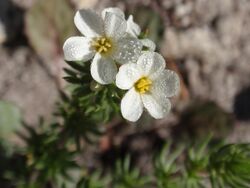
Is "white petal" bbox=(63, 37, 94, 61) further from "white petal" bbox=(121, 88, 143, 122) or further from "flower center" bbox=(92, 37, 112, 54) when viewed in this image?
"white petal" bbox=(121, 88, 143, 122)

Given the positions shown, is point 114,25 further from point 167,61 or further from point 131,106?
point 167,61

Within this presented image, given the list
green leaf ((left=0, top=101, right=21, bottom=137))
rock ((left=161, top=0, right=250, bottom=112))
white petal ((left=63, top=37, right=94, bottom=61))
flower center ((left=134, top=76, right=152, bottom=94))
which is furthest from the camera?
rock ((left=161, top=0, right=250, bottom=112))


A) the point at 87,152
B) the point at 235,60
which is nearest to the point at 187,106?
the point at 235,60

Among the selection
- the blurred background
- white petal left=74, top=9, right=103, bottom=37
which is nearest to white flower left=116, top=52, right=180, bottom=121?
white petal left=74, top=9, right=103, bottom=37

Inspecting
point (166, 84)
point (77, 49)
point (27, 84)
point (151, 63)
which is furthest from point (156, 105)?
point (27, 84)

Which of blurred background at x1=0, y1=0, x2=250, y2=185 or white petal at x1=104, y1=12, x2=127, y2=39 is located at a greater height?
white petal at x1=104, y1=12, x2=127, y2=39

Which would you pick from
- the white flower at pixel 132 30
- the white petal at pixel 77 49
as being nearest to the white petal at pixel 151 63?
the white flower at pixel 132 30

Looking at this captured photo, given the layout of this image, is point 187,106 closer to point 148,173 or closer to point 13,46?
point 148,173
